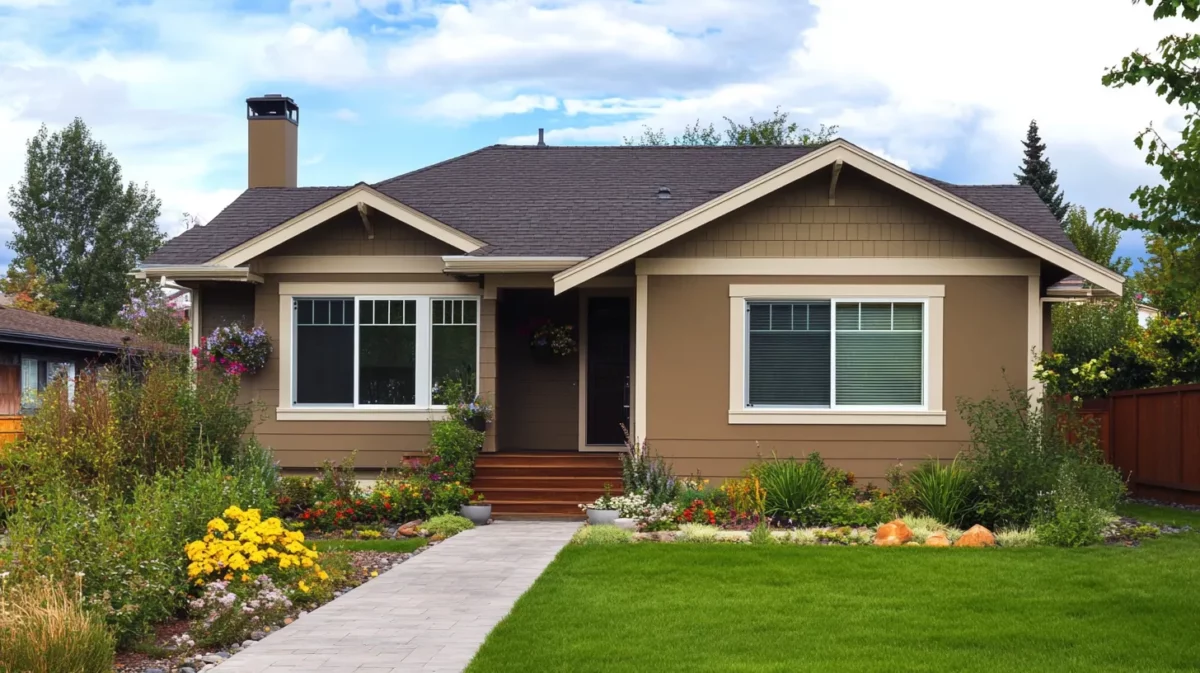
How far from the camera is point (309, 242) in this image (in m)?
16.2

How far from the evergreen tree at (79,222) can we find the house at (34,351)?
1508cm

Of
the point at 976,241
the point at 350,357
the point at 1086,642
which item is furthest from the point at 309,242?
the point at 1086,642

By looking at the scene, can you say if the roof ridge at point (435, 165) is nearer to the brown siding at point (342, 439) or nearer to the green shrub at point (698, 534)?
the brown siding at point (342, 439)

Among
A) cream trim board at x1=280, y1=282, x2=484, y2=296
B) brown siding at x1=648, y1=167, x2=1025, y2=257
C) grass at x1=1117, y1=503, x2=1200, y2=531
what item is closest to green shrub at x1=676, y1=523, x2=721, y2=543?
brown siding at x1=648, y1=167, x2=1025, y2=257

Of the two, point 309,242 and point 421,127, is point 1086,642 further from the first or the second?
point 421,127

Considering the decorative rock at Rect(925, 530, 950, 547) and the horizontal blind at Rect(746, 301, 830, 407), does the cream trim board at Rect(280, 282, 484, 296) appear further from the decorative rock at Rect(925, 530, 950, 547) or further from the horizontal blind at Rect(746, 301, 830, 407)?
the decorative rock at Rect(925, 530, 950, 547)

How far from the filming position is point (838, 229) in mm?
14766

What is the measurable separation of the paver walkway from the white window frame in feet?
12.9

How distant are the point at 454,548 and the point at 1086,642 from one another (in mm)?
6409

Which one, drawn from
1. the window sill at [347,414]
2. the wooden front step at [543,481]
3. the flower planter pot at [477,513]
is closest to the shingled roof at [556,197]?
the window sill at [347,414]

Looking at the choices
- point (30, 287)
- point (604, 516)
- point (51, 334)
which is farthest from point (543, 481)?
point (30, 287)

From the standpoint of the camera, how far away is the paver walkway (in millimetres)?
7281

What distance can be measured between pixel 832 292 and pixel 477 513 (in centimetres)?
491

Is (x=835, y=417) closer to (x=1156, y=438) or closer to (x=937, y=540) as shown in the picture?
(x=937, y=540)
